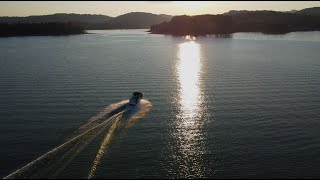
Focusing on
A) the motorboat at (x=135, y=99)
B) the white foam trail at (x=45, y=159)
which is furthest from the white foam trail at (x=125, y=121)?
the white foam trail at (x=45, y=159)

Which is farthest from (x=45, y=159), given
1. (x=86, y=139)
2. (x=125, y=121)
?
(x=125, y=121)

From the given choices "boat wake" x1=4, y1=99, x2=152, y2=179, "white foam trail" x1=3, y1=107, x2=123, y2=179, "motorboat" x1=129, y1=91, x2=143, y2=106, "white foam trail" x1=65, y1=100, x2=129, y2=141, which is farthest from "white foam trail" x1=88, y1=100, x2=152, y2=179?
"white foam trail" x1=65, y1=100, x2=129, y2=141

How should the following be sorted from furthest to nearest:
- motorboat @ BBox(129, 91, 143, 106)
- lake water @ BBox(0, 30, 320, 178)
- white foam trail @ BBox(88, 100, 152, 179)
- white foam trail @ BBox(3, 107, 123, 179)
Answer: motorboat @ BBox(129, 91, 143, 106)
white foam trail @ BBox(88, 100, 152, 179)
lake water @ BBox(0, 30, 320, 178)
white foam trail @ BBox(3, 107, 123, 179)

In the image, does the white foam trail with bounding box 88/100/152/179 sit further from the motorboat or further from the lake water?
the motorboat

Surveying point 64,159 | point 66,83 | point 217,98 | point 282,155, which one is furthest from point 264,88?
point 64,159

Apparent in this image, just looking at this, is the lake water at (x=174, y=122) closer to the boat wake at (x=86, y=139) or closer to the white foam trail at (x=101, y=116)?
the boat wake at (x=86, y=139)

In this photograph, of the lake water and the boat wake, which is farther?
the lake water

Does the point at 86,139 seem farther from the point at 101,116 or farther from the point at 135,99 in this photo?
the point at 135,99
